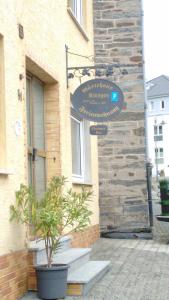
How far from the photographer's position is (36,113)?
9.27 m

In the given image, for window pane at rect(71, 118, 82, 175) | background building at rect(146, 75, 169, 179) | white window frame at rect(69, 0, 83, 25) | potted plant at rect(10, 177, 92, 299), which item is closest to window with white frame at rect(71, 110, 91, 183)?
A: window pane at rect(71, 118, 82, 175)

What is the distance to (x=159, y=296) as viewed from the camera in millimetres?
7227

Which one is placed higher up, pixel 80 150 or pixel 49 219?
pixel 80 150

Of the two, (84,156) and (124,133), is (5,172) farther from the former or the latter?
(124,133)

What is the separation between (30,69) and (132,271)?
3351mm

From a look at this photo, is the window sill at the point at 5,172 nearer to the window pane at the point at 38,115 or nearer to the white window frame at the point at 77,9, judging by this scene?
the window pane at the point at 38,115

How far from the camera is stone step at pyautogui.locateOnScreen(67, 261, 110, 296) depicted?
24.2ft

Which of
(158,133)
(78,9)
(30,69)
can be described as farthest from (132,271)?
(158,133)

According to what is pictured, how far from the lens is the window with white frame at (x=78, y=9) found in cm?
1185

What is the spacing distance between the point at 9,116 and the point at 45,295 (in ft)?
6.93

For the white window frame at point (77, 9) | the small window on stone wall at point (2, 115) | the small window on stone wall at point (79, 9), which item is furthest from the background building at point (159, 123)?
the small window on stone wall at point (2, 115)

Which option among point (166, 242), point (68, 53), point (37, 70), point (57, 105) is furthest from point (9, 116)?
point (166, 242)

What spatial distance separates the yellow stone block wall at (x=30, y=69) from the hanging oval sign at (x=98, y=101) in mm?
325

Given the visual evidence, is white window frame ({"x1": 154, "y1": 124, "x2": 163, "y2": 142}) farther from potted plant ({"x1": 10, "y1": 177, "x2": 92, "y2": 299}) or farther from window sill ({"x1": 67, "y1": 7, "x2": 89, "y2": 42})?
potted plant ({"x1": 10, "y1": 177, "x2": 92, "y2": 299})
